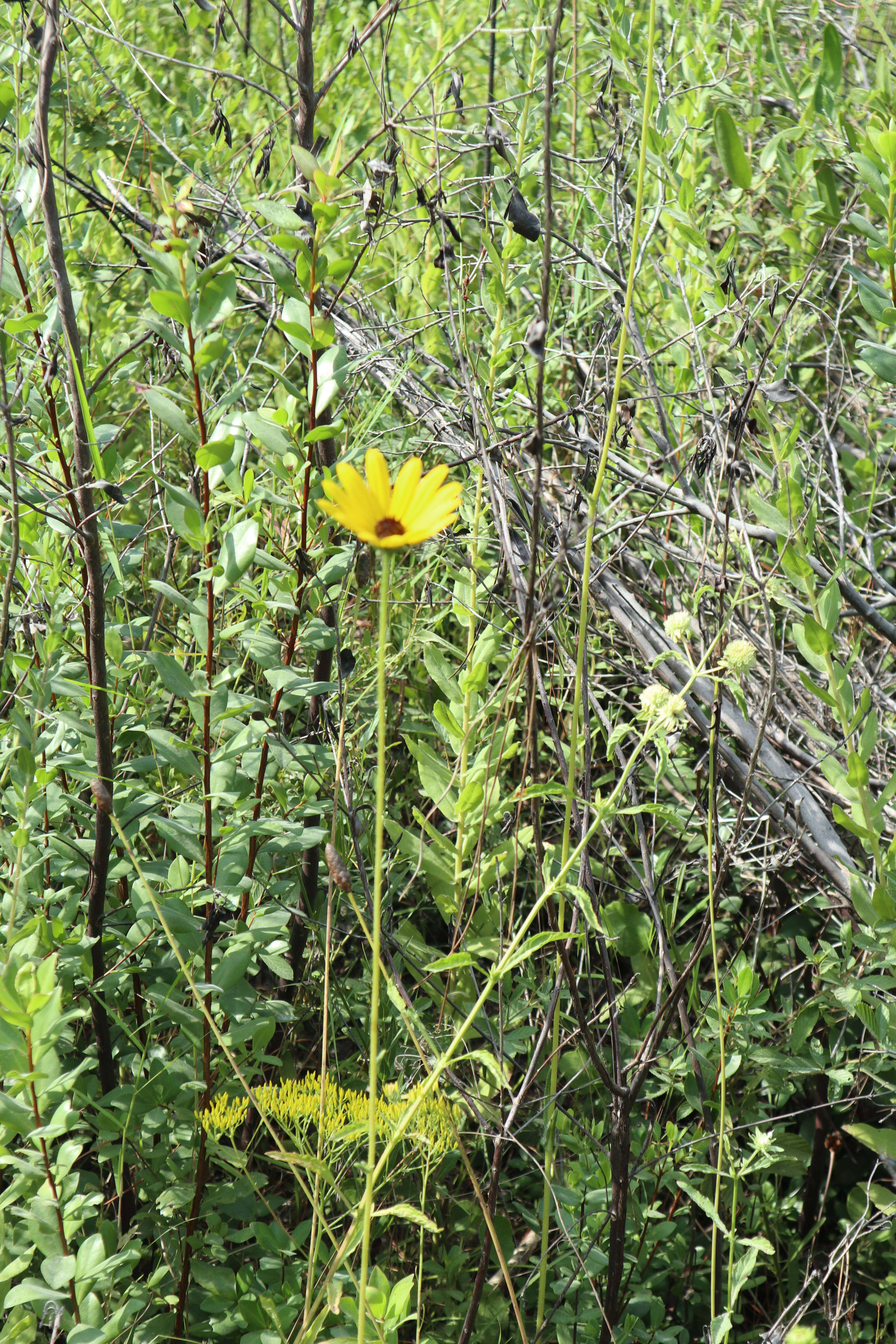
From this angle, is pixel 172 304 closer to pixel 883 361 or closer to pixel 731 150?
pixel 883 361

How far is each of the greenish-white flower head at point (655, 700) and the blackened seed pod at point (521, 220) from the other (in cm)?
61

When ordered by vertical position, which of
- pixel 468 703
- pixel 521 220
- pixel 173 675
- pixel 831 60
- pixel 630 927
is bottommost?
pixel 630 927

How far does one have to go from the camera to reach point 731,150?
68.6 inches

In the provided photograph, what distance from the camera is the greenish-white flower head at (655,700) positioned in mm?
1115

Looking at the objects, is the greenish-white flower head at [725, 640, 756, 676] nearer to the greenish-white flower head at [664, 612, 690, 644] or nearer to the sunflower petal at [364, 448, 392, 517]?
the greenish-white flower head at [664, 612, 690, 644]

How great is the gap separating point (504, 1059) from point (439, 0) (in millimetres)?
2580

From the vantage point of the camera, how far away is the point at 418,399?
179 cm

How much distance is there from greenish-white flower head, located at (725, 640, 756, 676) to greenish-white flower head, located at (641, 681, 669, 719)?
82 millimetres

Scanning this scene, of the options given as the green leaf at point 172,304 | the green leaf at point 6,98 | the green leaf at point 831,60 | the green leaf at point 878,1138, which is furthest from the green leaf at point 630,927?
the green leaf at point 831,60

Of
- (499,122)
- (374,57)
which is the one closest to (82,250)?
(499,122)

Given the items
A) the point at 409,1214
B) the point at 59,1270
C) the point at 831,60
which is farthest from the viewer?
the point at 831,60

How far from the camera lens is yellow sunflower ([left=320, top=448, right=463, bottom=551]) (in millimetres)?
824

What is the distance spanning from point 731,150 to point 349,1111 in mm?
1561

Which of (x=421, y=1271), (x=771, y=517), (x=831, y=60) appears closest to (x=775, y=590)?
(x=771, y=517)
